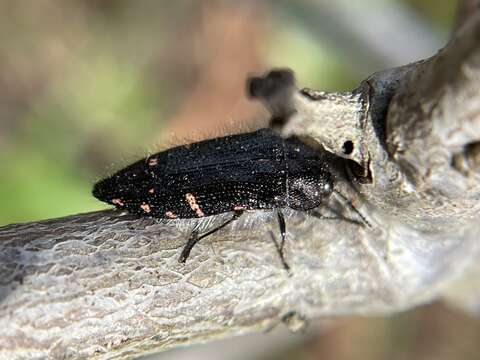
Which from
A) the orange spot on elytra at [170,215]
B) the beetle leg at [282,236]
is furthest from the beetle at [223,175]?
the beetle leg at [282,236]

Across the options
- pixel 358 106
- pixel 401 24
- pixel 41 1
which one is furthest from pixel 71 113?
pixel 358 106

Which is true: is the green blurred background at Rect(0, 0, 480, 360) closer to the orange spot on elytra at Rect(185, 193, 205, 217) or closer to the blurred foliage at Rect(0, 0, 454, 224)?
the blurred foliage at Rect(0, 0, 454, 224)

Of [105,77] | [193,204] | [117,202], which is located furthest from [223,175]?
[105,77]

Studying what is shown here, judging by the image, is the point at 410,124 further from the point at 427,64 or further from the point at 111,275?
the point at 111,275

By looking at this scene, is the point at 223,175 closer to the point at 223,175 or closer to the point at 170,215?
the point at 223,175

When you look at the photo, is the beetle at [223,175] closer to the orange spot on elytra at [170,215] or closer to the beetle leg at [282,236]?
the orange spot on elytra at [170,215]

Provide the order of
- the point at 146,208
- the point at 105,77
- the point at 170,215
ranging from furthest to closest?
the point at 105,77 < the point at 170,215 < the point at 146,208

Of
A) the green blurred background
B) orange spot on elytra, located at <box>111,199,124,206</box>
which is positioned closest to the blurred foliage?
the green blurred background

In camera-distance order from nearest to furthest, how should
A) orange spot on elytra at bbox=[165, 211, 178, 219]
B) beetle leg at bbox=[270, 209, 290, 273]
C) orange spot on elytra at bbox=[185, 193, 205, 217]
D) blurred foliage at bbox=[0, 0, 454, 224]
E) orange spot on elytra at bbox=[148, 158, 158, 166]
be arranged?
beetle leg at bbox=[270, 209, 290, 273] → orange spot on elytra at bbox=[165, 211, 178, 219] → orange spot on elytra at bbox=[185, 193, 205, 217] → orange spot on elytra at bbox=[148, 158, 158, 166] → blurred foliage at bbox=[0, 0, 454, 224]
